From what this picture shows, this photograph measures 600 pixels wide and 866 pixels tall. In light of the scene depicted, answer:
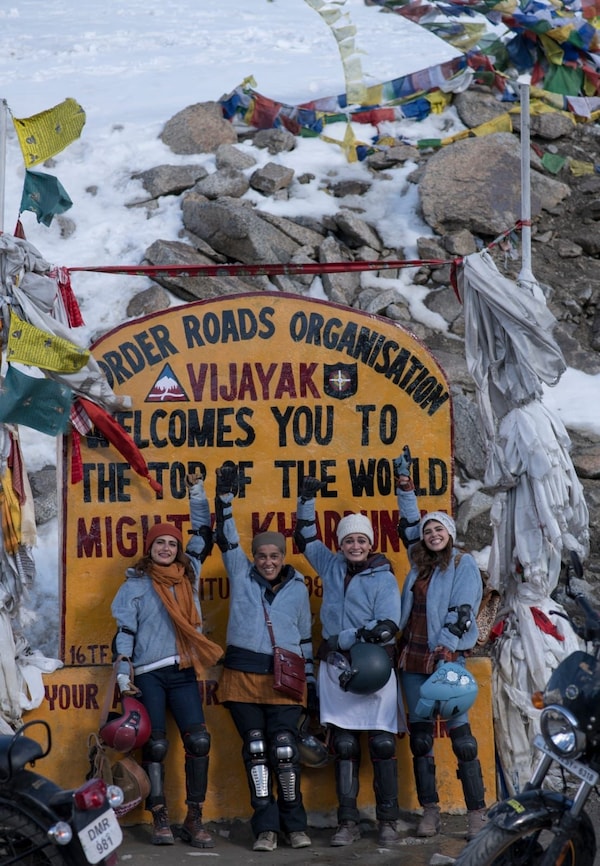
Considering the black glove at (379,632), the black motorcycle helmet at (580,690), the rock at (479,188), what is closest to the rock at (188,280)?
the rock at (479,188)

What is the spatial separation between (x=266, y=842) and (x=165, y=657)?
1.23 metres

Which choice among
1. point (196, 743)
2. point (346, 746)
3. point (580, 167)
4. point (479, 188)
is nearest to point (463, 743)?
point (346, 746)

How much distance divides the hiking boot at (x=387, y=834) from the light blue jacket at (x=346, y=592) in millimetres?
1057

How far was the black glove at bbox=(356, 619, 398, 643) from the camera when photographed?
712 centimetres

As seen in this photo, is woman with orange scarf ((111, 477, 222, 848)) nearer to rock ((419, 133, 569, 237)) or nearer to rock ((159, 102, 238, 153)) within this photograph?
rock ((419, 133, 569, 237))

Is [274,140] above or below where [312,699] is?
Answer: above

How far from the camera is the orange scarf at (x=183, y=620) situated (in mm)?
7246

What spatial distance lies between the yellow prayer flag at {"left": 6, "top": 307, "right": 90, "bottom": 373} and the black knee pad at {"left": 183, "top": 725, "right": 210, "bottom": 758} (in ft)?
7.71

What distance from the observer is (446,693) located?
684 cm

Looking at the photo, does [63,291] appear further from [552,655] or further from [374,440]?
[552,655]

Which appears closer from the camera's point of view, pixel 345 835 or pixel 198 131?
pixel 345 835

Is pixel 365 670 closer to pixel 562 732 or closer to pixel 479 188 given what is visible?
pixel 562 732

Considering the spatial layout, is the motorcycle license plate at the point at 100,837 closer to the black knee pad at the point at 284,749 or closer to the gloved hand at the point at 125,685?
the gloved hand at the point at 125,685

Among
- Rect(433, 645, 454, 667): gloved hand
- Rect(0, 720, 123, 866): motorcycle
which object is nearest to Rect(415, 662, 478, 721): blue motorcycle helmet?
Rect(433, 645, 454, 667): gloved hand
